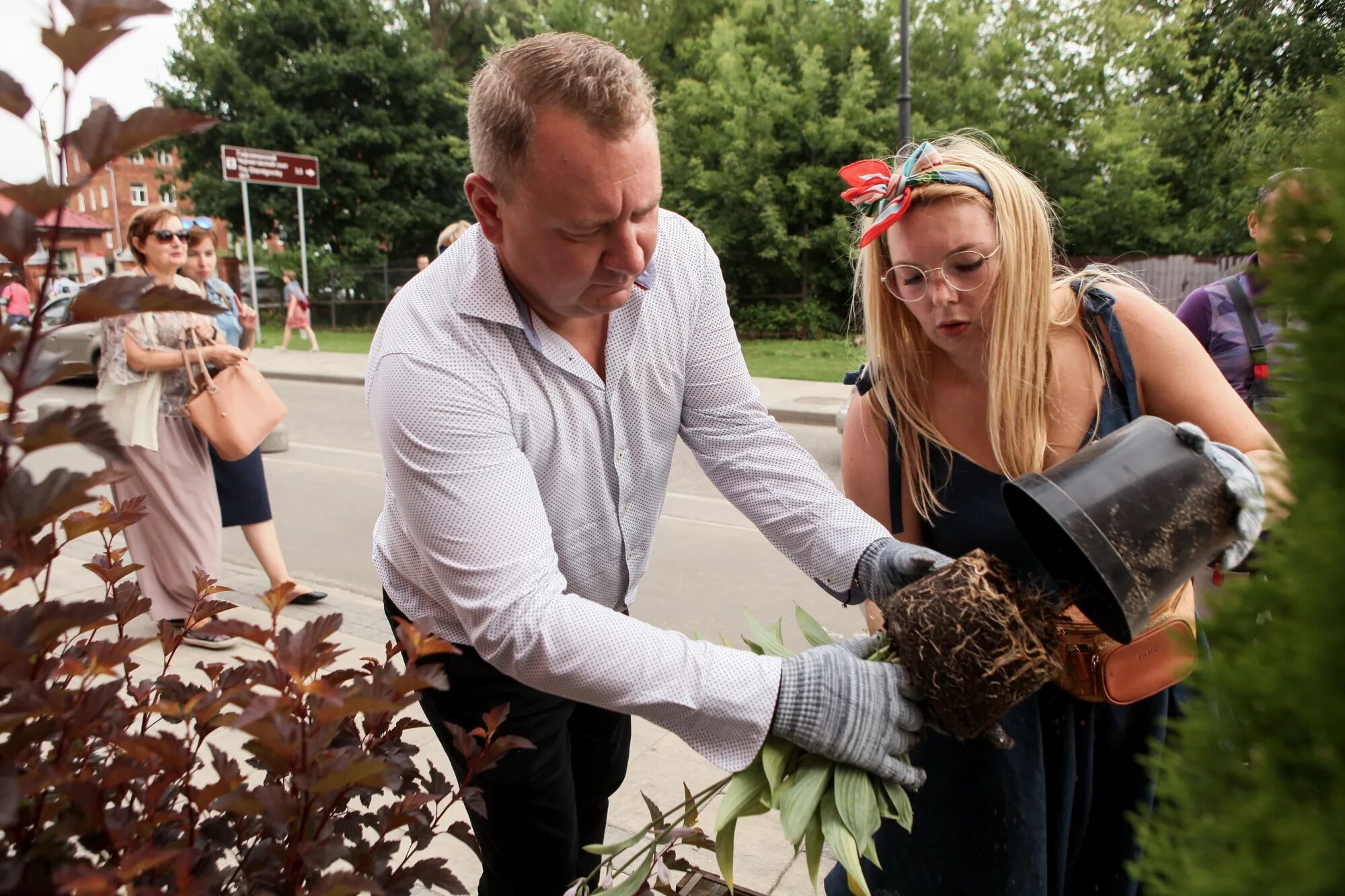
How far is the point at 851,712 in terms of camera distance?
154cm

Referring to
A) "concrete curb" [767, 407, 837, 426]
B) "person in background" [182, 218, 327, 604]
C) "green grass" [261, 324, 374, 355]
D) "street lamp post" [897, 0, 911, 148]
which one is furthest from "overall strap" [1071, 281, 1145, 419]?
"green grass" [261, 324, 374, 355]

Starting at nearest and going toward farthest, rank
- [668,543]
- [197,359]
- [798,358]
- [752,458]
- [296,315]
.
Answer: [752,458] < [197,359] < [668,543] < [798,358] < [296,315]

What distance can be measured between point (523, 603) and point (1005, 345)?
3.54 ft

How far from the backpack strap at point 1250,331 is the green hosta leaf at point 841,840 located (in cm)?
262

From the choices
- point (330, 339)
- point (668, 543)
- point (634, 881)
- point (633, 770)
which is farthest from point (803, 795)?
point (330, 339)

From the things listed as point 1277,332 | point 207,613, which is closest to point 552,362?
point 207,613

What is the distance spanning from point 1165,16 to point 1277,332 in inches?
892

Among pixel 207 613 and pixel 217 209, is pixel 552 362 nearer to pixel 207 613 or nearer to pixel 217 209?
pixel 207 613

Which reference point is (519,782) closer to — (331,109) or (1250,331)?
(1250,331)

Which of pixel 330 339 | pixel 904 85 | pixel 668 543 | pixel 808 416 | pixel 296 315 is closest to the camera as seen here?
pixel 668 543

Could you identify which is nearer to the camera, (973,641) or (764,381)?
(973,641)

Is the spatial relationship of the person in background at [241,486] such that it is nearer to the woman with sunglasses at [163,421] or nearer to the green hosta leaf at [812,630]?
the woman with sunglasses at [163,421]

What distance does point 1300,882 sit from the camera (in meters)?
Answer: 0.42

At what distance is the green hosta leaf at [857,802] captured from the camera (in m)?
1.54
